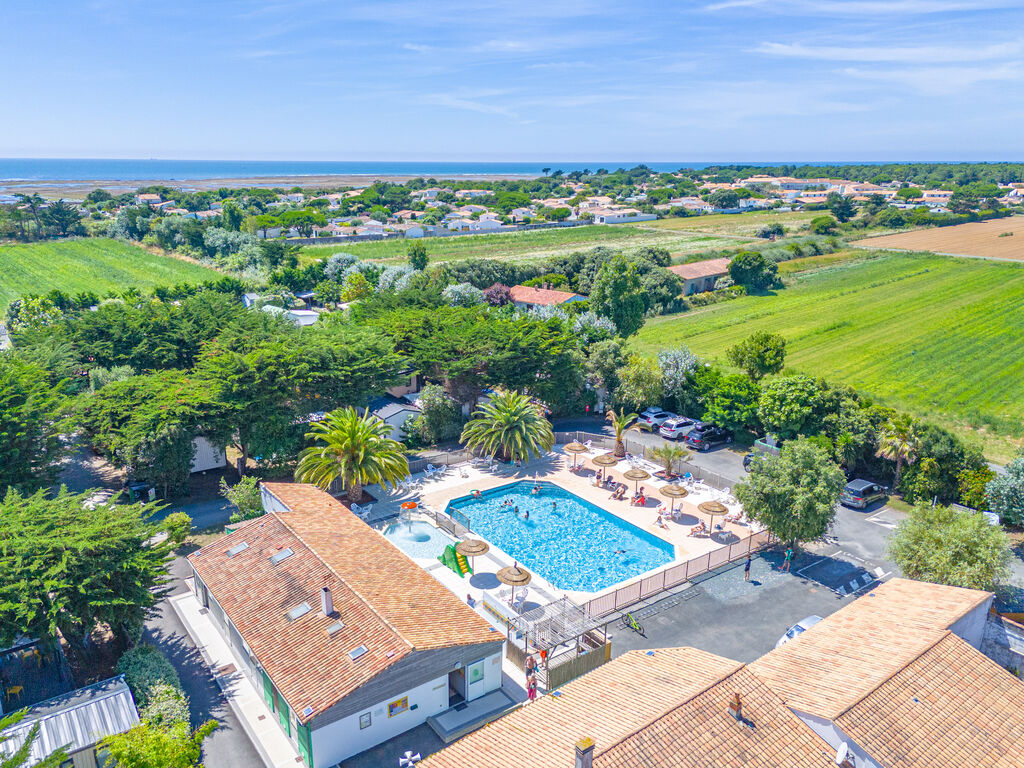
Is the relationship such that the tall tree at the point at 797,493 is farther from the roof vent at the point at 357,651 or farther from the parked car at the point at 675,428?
the roof vent at the point at 357,651

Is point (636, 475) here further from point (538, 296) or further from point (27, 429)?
point (538, 296)

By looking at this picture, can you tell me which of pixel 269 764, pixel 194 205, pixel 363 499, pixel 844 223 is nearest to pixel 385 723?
pixel 269 764


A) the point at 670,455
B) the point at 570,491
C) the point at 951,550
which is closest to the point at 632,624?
the point at 570,491

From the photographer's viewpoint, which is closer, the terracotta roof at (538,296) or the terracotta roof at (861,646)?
the terracotta roof at (861,646)

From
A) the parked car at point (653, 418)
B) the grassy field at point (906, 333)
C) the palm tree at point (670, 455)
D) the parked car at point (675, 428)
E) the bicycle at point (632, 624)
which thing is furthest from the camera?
the grassy field at point (906, 333)

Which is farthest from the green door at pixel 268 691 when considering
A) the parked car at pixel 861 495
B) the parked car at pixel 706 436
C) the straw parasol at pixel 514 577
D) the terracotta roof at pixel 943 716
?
the parked car at pixel 706 436

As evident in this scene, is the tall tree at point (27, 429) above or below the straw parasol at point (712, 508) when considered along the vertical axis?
above
